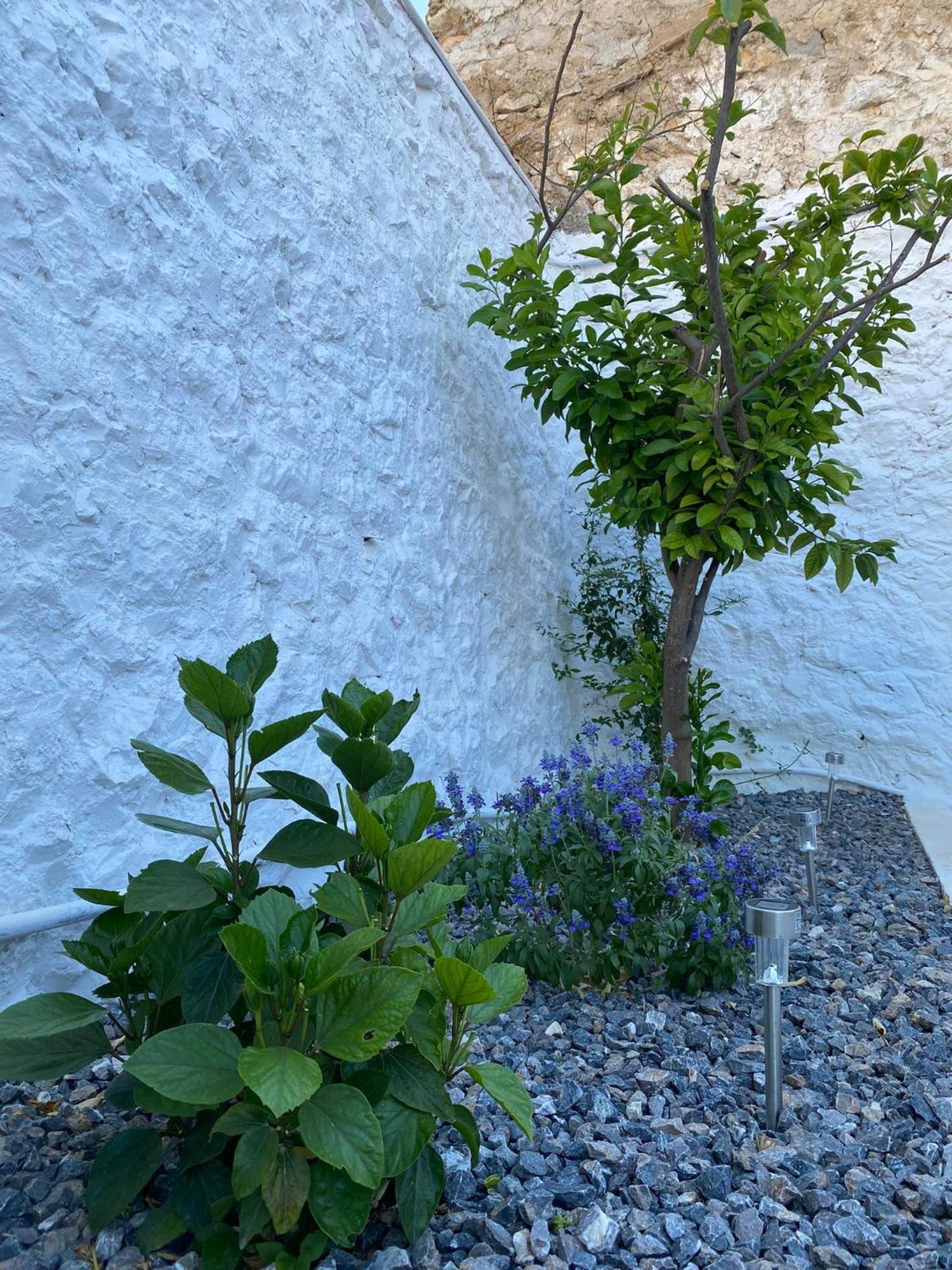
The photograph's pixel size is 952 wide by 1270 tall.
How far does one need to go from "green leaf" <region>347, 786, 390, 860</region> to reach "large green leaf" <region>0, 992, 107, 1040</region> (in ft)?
1.28

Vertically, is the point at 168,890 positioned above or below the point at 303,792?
below

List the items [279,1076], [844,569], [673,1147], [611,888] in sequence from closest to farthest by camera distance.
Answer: [279,1076]
[673,1147]
[611,888]
[844,569]

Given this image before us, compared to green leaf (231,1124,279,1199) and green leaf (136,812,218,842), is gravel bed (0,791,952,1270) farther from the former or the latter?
green leaf (136,812,218,842)

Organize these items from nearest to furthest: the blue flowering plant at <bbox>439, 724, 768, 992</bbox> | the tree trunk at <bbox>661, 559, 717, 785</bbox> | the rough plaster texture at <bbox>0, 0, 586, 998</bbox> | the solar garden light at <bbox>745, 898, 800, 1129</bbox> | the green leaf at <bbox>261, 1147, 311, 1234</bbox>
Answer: the green leaf at <bbox>261, 1147, 311, 1234</bbox>
the solar garden light at <bbox>745, 898, 800, 1129</bbox>
the rough plaster texture at <bbox>0, 0, 586, 998</bbox>
the blue flowering plant at <bbox>439, 724, 768, 992</bbox>
the tree trunk at <bbox>661, 559, 717, 785</bbox>

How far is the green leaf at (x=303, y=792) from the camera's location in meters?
1.44

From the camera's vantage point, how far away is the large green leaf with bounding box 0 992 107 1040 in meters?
1.21

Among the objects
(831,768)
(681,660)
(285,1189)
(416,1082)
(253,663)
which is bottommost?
(285,1189)

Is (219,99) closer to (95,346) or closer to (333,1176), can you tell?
(95,346)

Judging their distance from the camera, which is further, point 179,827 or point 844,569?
point 844,569

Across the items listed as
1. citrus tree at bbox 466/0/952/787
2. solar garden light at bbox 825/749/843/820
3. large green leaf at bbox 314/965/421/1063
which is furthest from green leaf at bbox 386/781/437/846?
solar garden light at bbox 825/749/843/820

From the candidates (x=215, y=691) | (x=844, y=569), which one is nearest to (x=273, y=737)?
(x=215, y=691)

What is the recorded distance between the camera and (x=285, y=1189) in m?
1.15

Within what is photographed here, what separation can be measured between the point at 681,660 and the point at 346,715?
6.82 feet

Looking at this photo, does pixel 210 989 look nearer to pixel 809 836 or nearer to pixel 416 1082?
pixel 416 1082
